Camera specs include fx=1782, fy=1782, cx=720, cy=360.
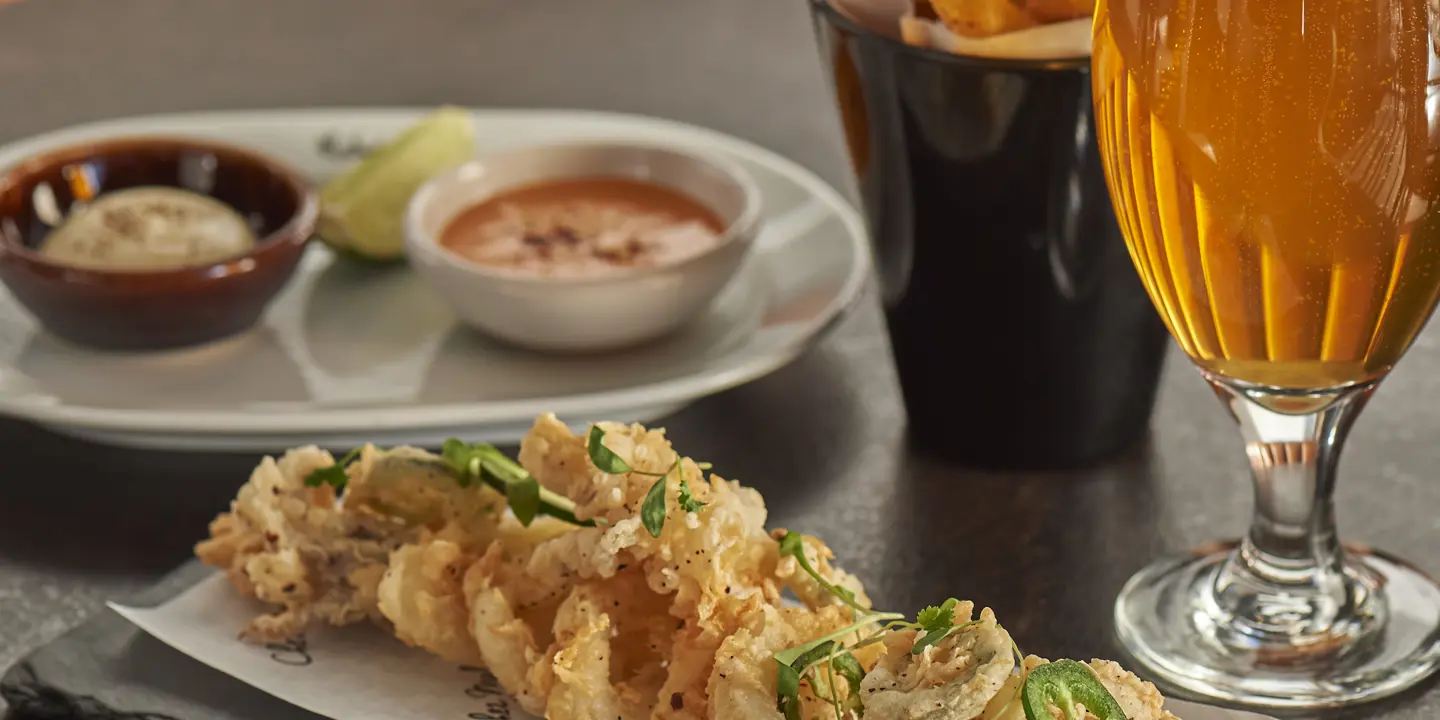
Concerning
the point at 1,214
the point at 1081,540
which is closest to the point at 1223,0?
the point at 1081,540

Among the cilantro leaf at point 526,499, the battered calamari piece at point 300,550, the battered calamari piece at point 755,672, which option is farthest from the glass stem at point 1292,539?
the battered calamari piece at point 300,550

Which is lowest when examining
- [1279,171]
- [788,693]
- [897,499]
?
[897,499]

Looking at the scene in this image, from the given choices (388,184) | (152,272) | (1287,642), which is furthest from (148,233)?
(1287,642)

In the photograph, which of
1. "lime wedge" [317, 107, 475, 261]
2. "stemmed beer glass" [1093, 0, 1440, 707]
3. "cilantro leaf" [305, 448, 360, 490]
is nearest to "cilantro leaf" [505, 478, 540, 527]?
"cilantro leaf" [305, 448, 360, 490]

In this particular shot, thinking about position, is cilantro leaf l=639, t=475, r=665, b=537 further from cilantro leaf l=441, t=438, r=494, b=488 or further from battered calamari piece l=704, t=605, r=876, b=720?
cilantro leaf l=441, t=438, r=494, b=488

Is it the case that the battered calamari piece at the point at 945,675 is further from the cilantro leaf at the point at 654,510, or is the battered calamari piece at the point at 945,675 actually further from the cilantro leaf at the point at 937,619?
the cilantro leaf at the point at 654,510

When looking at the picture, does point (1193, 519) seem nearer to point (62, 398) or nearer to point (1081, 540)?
point (1081, 540)

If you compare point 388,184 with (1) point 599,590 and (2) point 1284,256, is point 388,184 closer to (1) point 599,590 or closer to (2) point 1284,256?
(1) point 599,590
